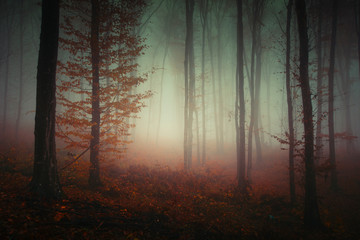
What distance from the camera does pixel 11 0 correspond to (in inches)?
677

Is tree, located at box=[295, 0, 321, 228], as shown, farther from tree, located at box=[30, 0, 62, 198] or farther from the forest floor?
tree, located at box=[30, 0, 62, 198]

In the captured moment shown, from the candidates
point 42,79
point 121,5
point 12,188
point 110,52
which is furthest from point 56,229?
point 121,5

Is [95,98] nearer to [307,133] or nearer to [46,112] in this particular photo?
[46,112]

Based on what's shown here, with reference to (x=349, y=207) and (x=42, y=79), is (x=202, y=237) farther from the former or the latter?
(x=349, y=207)

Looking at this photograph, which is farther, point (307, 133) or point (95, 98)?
point (95, 98)

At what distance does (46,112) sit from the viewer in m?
4.78

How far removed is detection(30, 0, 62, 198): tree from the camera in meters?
4.73

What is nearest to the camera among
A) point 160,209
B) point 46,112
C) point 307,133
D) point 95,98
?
point 46,112

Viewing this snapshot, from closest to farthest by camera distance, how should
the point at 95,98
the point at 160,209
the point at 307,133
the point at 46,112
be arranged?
the point at 46,112 → the point at 160,209 → the point at 307,133 → the point at 95,98

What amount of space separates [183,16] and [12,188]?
885 inches

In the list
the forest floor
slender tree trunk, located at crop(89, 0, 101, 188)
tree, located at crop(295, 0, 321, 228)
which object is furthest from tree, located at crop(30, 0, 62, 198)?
tree, located at crop(295, 0, 321, 228)

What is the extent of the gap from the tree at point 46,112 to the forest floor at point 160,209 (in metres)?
0.46

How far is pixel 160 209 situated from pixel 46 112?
4.87 m

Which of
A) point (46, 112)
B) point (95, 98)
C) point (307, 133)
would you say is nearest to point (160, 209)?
point (46, 112)
